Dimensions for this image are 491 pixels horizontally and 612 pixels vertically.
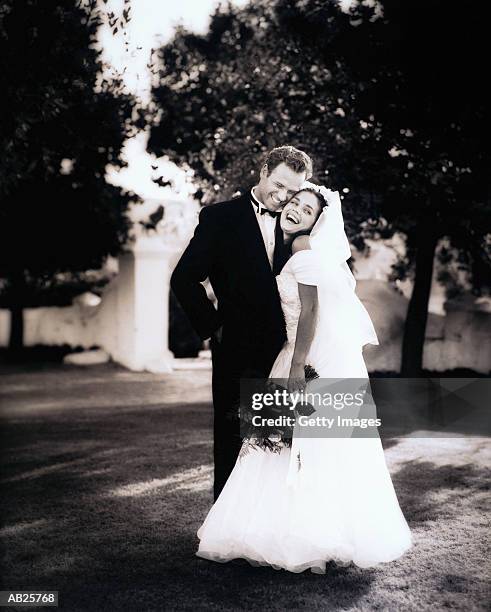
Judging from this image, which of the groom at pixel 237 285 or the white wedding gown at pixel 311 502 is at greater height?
the groom at pixel 237 285

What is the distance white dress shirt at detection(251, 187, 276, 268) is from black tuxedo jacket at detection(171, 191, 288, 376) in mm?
36

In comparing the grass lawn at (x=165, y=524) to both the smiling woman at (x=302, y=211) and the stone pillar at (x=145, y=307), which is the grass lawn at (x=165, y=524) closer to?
the smiling woman at (x=302, y=211)

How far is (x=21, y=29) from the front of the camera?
5.91m

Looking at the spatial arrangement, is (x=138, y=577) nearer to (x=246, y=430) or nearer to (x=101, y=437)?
(x=246, y=430)

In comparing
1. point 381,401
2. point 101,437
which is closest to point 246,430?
point 101,437

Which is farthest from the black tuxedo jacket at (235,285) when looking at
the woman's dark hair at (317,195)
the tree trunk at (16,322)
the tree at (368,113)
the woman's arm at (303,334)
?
the tree trunk at (16,322)

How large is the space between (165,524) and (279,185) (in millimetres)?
→ 2405

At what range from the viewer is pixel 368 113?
334 inches

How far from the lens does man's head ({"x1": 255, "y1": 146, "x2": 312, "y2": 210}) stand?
380 cm

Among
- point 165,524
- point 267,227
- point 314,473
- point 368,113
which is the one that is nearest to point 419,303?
point 368,113

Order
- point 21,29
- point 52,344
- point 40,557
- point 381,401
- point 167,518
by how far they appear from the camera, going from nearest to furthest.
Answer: point 40,557
point 167,518
point 21,29
point 381,401
point 52,344

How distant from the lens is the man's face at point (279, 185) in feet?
12.6

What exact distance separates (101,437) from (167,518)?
290cm

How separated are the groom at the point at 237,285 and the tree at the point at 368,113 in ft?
14.8
